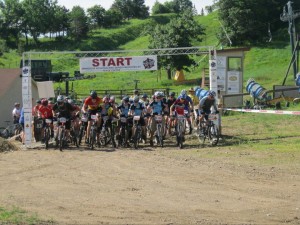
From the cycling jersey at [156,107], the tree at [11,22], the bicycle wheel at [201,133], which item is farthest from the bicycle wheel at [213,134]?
the tree at [11,22]

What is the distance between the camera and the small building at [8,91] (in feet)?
101

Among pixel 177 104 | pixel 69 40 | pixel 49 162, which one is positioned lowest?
pixel 49 162

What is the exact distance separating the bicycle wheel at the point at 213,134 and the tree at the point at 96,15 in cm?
8959

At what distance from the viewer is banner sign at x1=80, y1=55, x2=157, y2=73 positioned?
66.1 feet

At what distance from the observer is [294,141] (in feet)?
59.5

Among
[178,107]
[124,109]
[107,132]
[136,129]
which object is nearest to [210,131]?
[178,107]

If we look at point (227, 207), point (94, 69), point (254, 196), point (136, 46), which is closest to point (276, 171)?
point (254, 196)

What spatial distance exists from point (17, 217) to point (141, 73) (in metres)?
63.3

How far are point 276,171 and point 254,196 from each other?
288 cm

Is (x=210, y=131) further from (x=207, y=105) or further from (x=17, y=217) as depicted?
(x=17, y=217)

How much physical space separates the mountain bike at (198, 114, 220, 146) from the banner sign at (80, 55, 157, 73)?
3.03m

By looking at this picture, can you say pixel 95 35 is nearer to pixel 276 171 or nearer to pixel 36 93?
pixel 36 93

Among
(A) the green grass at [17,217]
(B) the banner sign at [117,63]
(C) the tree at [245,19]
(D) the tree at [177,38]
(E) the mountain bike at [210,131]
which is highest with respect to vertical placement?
(C) the tree at [245,19]

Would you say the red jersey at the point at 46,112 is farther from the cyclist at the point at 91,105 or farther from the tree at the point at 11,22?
the tree at the point at 11,22
